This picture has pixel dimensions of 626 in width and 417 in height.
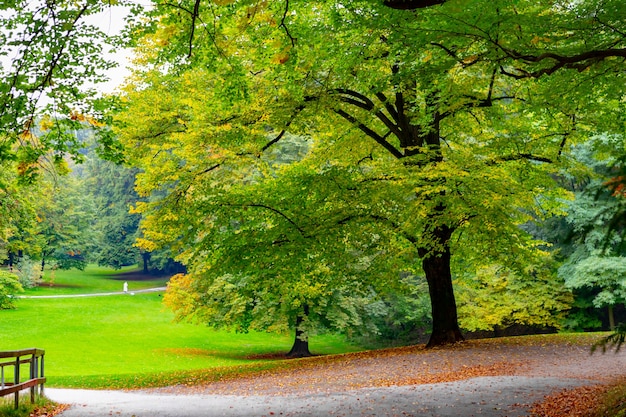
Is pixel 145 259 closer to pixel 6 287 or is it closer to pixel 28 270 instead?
pixel 28 270

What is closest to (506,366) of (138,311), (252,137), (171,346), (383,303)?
(252,137)

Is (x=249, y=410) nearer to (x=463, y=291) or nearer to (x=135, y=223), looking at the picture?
(x=463, y=291)

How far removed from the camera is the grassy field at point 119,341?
24.1m

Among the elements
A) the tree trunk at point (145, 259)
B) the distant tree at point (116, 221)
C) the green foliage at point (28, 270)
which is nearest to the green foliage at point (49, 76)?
the green foliage at point (28, 270)

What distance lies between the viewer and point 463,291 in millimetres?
23625

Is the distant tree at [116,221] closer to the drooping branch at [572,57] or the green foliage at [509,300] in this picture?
the green foliage at [509,300]

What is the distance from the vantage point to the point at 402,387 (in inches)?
376

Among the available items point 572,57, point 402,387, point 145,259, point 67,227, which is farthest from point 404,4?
point 145,259

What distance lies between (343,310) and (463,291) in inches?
202

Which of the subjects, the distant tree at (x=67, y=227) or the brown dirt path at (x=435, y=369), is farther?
the distant tree at (x=67, y=227)

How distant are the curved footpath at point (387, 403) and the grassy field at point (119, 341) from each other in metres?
7.46

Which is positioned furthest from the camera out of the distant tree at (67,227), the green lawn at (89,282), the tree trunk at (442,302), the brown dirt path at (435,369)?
the distant tree at (67,227)

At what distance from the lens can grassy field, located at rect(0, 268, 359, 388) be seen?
2406 cm

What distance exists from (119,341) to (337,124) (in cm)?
2166
